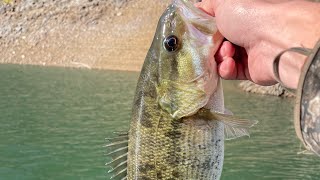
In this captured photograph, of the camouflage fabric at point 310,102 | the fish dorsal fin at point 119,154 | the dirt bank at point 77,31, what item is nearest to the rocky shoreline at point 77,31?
the dirt bank at point 77,31

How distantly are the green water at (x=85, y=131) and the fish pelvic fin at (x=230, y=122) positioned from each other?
889 cm

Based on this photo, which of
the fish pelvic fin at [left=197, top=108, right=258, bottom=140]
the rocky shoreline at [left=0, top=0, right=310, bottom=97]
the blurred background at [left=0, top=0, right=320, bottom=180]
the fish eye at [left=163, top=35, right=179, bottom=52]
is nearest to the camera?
the fish pelvic fin at [left=197, top=108, right=258, bottom=140]

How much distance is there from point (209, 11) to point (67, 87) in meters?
19.5

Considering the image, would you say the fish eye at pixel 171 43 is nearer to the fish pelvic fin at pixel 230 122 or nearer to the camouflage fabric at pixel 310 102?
the fish pelvic fin at pixel 230 122

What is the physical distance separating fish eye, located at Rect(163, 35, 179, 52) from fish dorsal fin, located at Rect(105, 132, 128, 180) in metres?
0.48

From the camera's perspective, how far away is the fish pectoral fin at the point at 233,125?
114 inches

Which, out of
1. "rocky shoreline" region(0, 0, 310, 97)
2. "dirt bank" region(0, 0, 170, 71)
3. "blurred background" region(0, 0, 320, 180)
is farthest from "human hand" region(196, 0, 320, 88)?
"dirt bank" region(0, 0, 170, 71)

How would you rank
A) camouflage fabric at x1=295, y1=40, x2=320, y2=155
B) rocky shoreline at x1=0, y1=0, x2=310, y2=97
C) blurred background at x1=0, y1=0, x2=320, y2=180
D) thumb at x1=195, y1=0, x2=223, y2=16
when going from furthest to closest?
rocky shoreline at x1=0, y1=0, x2=310, y2=97
blurred background at x1=0, y1=0, x2=320, y2=180
thumb at x1=195, y1=0, x2=223, y2=16
camouflage fabric at x1=295, y1=40, x2=320, y2=155

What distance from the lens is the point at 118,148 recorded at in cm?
307

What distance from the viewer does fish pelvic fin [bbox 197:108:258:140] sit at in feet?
9.45

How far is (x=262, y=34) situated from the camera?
305 centimetres

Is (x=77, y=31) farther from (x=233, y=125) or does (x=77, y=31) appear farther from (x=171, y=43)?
(x=233, y=125)

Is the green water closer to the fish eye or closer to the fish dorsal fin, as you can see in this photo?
the fish dorsal fin

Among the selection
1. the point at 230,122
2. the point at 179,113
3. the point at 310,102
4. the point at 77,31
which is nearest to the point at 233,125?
the point at 230,122
